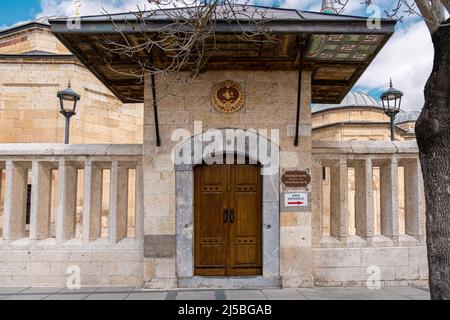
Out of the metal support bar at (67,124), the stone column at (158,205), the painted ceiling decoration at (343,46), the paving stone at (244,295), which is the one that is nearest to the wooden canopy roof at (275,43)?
the painted ceiling decoration at (343,46)

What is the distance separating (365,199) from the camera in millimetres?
7066

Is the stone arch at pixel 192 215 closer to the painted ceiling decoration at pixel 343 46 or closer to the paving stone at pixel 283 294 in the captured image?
the paving stone at pixel 283 294

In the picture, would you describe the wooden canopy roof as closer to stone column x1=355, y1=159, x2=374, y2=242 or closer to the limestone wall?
stone column x1=355, y1=159, x2=374, y2=242

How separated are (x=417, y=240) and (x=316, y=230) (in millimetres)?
1837

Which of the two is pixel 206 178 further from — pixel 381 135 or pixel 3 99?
pixel 381 135

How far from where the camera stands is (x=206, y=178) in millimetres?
6758

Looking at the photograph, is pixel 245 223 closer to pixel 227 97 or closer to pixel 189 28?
pixel 227 97

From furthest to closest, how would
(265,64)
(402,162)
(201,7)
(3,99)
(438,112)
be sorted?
(3,99) < (402,162) < (265,64) < (201,7) < (438,112)

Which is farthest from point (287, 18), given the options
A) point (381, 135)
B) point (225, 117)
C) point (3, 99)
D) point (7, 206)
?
point (381, 135)

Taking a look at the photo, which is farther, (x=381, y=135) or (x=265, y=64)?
(x=381, y=135)

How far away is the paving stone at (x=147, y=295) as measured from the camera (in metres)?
5.89

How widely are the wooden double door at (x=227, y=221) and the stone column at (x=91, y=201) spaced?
1824 mm

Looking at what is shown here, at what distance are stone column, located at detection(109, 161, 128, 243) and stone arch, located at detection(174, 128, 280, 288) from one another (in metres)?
1.13

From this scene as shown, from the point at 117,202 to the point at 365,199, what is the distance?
442 cm
